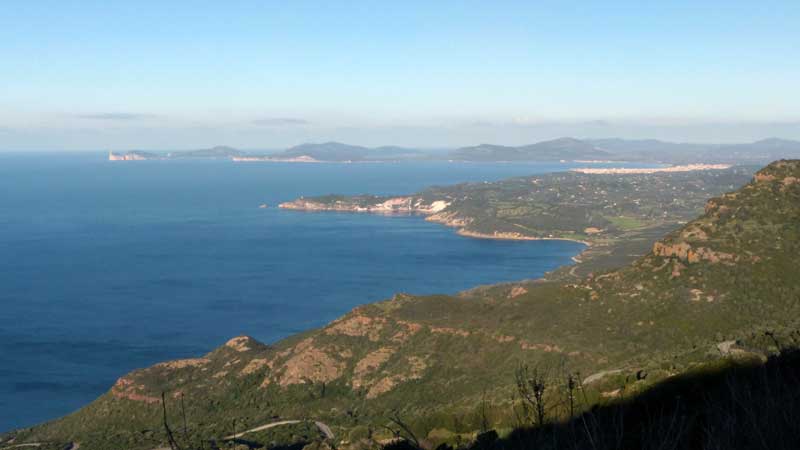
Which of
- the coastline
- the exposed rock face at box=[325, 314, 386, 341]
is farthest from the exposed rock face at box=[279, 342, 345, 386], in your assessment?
the coastline

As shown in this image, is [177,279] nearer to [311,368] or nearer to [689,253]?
[311,368]

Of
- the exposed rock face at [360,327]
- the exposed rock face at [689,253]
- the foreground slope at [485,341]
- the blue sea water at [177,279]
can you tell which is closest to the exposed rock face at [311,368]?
the foreground slope at [485,341]

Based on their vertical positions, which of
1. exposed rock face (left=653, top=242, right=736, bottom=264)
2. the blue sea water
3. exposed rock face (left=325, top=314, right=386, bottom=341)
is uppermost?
exposed rock face (left=653, top=242, right=736, bottom=264)

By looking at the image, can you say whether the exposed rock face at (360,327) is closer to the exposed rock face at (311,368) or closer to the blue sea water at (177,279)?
the exposed rock face at (311,368)

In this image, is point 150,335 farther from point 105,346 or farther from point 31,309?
Result: point 31,309

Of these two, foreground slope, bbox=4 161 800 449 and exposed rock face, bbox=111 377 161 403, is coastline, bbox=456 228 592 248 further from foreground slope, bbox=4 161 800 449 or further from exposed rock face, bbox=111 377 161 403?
exposed rock face, bbox=111 377 161 403
